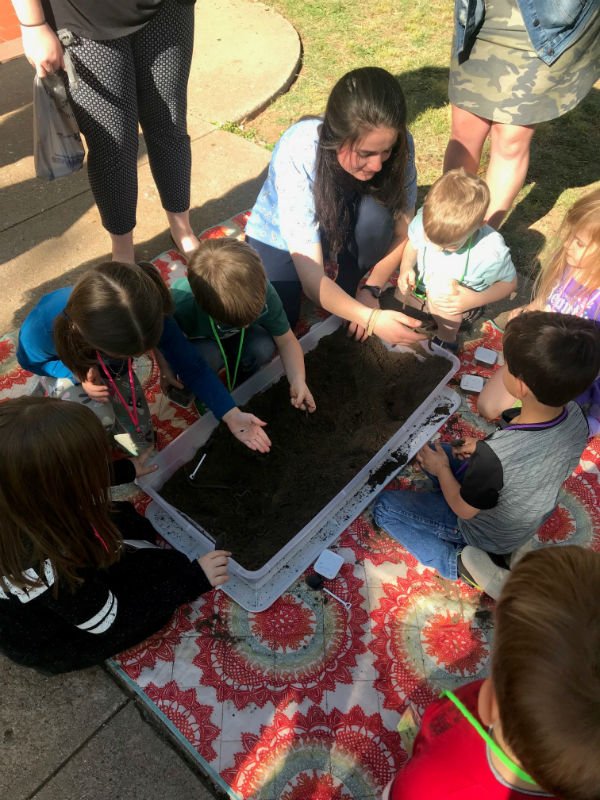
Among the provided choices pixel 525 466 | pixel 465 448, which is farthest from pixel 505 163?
pixel 525 466

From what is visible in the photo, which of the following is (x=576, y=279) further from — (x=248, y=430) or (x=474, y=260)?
(x=248, y=430)

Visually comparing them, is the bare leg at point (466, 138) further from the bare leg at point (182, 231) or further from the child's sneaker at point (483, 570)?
the child's sneaker at point (483, 570)

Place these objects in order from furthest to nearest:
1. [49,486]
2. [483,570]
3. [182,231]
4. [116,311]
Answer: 1. [182,231]
2. [483,570]
3. [116,311]
4. [49,486]

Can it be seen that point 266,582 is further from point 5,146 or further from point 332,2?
point 332,2

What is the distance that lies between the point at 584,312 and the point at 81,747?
208 cm

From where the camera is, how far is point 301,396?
83.0 inches

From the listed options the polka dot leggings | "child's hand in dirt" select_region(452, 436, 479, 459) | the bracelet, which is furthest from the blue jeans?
the polka dot leggings

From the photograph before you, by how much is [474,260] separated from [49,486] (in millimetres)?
1793

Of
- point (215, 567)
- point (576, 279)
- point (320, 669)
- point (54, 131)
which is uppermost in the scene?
point (54, 131)

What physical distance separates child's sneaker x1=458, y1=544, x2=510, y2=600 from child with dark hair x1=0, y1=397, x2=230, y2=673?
755 millimetres

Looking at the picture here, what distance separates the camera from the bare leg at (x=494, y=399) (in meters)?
2.18

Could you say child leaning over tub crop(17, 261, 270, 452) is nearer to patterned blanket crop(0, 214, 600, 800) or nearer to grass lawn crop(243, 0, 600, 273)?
patterned blanket crop(0, 214, 600, 800)

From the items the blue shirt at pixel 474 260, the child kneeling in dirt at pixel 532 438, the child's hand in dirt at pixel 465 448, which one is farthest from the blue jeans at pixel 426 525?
the blue shirt at pixel 474 260

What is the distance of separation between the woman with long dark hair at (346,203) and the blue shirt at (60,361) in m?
0.57
